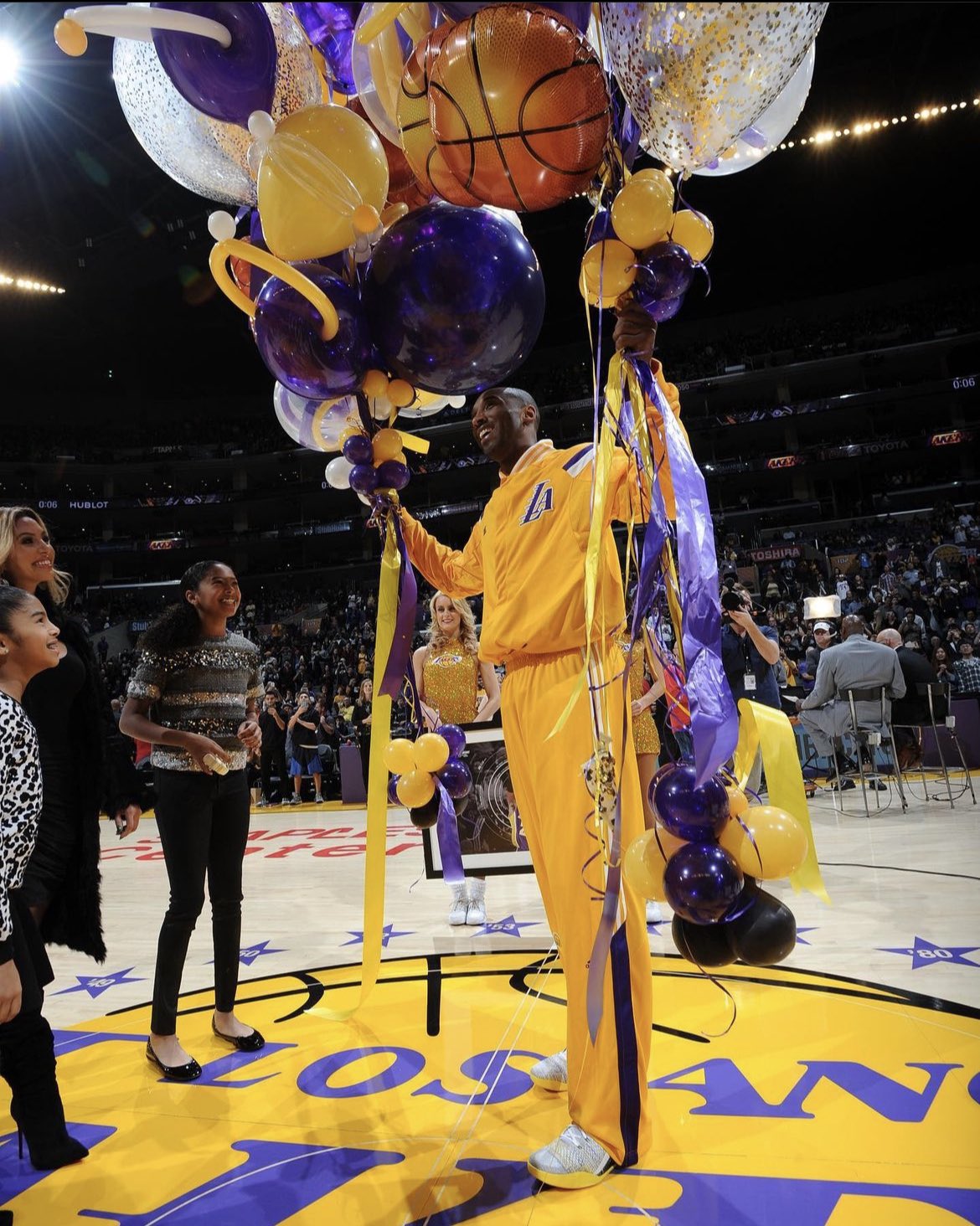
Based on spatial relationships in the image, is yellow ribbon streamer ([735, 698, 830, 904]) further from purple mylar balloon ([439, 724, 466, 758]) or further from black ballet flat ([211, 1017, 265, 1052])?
black ballet flat ([211, 1017, 265, 1052])

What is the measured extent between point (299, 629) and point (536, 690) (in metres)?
21.2

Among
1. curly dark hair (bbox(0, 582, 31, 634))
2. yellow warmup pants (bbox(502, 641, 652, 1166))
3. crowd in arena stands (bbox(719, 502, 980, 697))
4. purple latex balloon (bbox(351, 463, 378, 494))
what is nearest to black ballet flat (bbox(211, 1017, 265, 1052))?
yellow warmup pants (bbox(502, 641, 652, 1166))

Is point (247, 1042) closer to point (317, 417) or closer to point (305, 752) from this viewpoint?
point (317, 417)

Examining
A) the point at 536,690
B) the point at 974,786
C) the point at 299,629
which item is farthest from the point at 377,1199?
the point at 299,629

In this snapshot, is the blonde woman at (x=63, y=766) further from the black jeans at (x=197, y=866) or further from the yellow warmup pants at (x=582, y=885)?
the yellow warmup pants at (x=582, y=885)

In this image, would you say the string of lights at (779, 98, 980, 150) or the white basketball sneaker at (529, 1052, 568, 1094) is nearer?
the white basketball sneaker at (529, 1052, 568, 1094)

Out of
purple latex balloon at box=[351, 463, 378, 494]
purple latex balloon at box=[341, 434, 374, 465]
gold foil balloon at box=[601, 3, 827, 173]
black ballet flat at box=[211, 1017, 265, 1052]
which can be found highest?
gold foil balloon at box=[601, 3, 827, 173]

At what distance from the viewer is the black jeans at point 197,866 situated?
7.18 ft

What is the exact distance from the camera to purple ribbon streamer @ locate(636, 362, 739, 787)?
3.34 feet

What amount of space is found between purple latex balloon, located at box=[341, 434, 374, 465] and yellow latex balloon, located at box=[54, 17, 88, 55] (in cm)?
78

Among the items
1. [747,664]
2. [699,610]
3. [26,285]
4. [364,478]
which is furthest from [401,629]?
[26,285]

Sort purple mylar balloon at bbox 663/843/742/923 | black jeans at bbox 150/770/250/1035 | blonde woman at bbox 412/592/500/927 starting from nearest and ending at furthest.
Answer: purple mylar balloon at bbox 663/843/742/923
black jeans at bbox 150/770/250/1035
blonde woman at bbox 412/592/500/927

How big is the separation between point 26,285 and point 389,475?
746 inches

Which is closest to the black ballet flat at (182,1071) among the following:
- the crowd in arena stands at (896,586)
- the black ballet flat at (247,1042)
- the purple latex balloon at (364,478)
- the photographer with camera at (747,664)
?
the black ballet flat at (247,1042)
